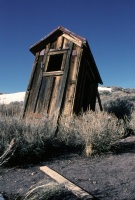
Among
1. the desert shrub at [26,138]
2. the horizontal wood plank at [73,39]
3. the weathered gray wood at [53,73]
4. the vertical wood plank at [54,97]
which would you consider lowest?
the desert shrub at [26,138]

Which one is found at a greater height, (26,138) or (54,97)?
(54,97)

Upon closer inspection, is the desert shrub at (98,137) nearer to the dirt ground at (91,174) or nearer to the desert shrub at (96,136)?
the desert shrub at (96,136)

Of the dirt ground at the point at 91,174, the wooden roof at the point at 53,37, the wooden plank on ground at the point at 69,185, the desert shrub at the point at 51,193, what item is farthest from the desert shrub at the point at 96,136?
the wooden roof at the point at 53,37

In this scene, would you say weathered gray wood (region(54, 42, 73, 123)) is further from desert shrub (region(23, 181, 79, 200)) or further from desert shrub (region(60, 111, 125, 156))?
desert shrub (region(23, 181, 79, 200))

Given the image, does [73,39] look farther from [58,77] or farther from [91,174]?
[91,174]

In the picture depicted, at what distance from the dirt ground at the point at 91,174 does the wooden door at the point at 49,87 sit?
273 cm

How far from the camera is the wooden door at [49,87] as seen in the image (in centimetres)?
891

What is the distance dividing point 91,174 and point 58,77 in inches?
184

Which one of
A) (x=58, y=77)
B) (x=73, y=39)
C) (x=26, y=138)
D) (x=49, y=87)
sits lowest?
(x=26, y=138)

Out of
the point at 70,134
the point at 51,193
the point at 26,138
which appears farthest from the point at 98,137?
the point at 51,193

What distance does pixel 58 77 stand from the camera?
9211mm

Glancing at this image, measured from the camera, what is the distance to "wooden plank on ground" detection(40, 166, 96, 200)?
3.96m

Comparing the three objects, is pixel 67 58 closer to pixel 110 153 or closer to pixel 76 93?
pixel 76 93

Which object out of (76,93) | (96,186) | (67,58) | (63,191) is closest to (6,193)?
(63,191)
